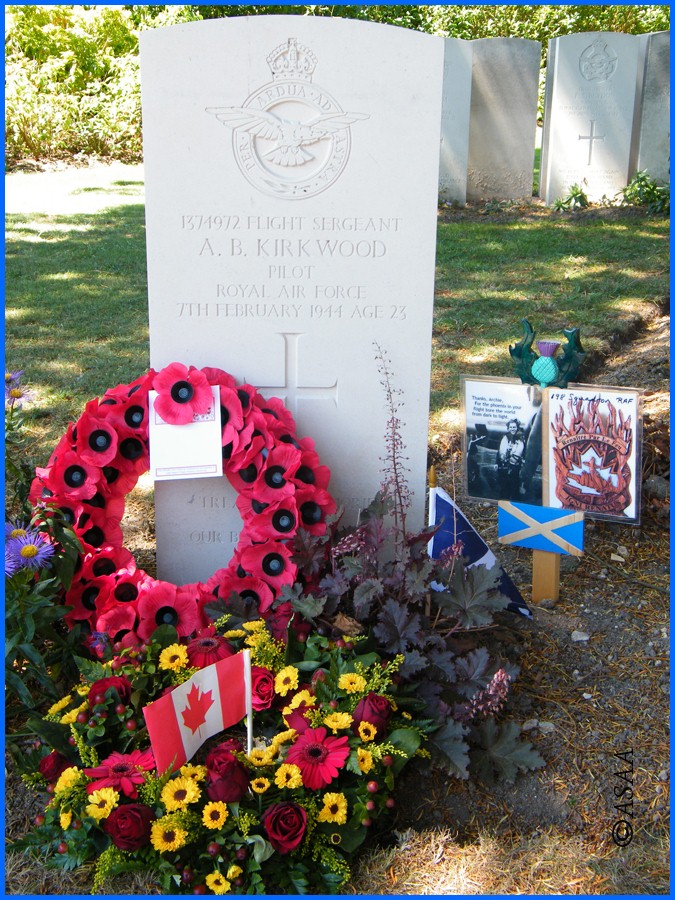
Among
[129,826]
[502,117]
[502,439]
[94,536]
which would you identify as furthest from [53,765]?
[502,117]

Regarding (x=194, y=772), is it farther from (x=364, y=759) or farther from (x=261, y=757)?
(x=364, y=759)

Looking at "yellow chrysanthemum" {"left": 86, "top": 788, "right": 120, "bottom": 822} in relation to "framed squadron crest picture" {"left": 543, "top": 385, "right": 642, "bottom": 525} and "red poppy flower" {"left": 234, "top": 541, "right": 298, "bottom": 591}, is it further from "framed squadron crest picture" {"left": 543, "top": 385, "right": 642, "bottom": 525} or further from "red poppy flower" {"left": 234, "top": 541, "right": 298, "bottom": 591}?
"framed squadron crest picture" {"left": 543, "top": 385, "right": 642, "bottom": 525}

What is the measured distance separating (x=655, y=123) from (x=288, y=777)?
9.20 meters

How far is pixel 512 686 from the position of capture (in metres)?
2.63

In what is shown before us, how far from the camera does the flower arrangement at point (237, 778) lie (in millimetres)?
1926

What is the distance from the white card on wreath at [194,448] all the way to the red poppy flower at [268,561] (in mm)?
272

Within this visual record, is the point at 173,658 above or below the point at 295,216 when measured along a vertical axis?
below

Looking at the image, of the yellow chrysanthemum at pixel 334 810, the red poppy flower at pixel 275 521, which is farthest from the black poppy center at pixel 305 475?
the yellow chrysanthemum at pixel 334 810

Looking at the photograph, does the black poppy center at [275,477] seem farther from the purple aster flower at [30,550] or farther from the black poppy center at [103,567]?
the purple aster flower at [30,550]

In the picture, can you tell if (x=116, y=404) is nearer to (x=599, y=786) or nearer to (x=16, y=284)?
(x=599, y=786)

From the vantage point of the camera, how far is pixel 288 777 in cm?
199

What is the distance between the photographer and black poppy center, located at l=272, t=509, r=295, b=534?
107 inches

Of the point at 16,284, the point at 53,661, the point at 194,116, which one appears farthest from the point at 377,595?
the point at 16,284

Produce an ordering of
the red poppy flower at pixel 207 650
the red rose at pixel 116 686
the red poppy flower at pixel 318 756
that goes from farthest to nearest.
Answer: the red poppy flower at pixel 207 650
the red rose at pixel 116 686
the red poppy flower at pixel 318 756
